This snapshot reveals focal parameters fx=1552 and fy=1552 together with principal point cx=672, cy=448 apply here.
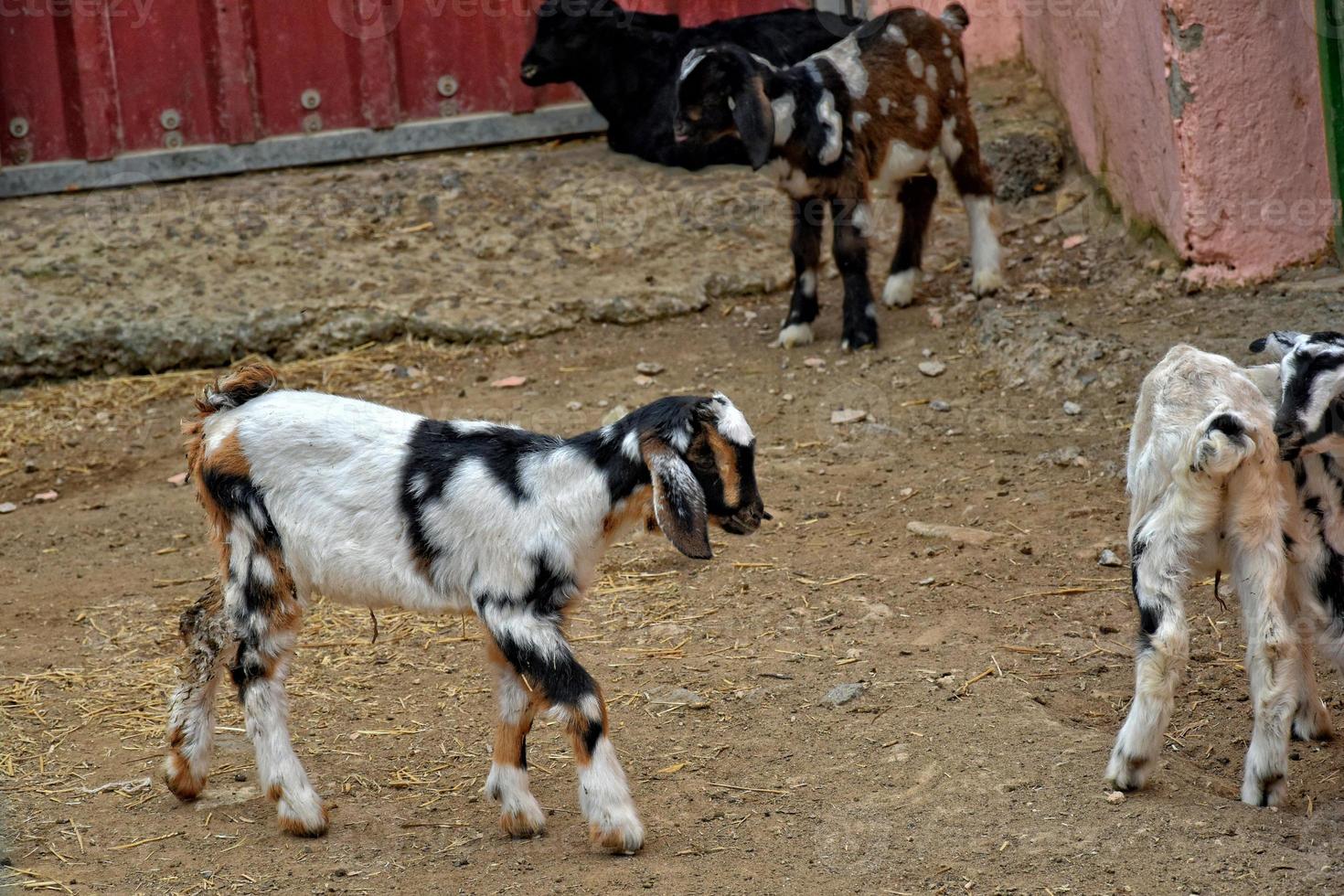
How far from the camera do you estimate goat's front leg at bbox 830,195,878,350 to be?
834 cm

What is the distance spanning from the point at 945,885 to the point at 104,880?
2264 millimetres

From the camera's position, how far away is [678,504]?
13.6 feet

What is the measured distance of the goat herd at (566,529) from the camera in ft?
13.5

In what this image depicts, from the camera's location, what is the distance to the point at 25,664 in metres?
5.80

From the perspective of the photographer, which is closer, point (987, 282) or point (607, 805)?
point (607, 805)

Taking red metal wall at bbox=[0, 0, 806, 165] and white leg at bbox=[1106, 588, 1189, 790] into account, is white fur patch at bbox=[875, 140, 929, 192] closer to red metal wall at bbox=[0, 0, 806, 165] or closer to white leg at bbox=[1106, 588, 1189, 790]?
red metal wall at bbox=[0, 0, 806, 165]

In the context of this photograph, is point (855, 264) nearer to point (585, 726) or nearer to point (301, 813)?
point (585, 726)

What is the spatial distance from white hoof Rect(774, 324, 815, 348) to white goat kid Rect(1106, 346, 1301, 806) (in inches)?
171

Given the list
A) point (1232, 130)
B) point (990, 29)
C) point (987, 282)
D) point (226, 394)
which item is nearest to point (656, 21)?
point (990, 29)

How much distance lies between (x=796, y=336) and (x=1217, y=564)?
14.7 feet

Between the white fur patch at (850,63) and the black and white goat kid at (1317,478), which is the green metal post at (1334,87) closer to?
the white fur patch at (850,63)

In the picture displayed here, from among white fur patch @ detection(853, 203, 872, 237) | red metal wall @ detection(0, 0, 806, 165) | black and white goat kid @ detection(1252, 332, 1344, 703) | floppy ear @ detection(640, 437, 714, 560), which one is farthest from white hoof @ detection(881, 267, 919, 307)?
floppy ear @ detection(640, 437, 714, 560)

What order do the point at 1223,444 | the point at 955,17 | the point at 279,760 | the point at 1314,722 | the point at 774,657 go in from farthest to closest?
1. the point at 955,17
2. the point at 774,657
3. the point at 1314,722
4. the point at 279,760
5. the point at 1223,444

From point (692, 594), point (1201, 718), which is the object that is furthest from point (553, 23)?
point (1201, 718)
